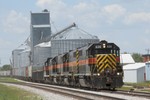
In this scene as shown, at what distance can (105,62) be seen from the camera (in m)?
32.2

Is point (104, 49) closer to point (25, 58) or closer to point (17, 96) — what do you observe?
point (17, 96)

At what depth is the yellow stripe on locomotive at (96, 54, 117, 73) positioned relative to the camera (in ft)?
106

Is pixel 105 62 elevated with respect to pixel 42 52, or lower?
lower

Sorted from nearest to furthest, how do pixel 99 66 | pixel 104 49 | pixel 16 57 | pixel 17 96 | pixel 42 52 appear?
pixel 17 96 → pixel 99 66 → pixel 104 49 → pixel 42 52 → pixel 16 57

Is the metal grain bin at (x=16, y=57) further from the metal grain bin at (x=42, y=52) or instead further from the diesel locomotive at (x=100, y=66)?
the diesel locomotive at (x=100, y=66)

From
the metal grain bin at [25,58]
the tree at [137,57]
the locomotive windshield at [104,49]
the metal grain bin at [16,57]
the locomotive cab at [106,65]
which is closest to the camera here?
the locomotive cab at [106,65]

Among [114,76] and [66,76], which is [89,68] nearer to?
[114,76]

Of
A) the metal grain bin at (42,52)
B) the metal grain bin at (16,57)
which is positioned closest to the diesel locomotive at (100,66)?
the metal grain bin at (42,52)

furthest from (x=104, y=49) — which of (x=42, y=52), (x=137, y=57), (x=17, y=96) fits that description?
(x=137, y=57)


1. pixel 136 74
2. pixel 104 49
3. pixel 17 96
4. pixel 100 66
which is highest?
pixel 104 49

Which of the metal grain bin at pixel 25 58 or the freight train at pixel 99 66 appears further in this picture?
the metal grain bin at pixel 25 58

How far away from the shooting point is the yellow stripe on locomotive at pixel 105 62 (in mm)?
32219

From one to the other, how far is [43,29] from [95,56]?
96139mm

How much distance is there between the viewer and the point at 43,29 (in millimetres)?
127875
